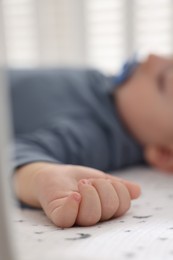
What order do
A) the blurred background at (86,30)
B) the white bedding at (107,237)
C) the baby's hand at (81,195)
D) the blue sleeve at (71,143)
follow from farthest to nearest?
1. the blurred background at (86,30)
2. the blue sleeve at (71,143)
3. the baby's hand at (81,195)
4. the white bedding at (107,237)

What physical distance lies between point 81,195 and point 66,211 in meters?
0.03

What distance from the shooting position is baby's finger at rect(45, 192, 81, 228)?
1.80ft

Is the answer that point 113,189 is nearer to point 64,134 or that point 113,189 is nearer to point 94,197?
point 94,197

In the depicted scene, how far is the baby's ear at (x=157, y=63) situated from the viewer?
3.49 ft

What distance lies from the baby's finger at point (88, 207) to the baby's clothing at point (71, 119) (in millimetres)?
251

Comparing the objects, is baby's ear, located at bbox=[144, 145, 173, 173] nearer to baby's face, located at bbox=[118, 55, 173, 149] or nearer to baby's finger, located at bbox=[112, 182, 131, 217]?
baby's face, located at bbox=[118, 55, 173, 149]

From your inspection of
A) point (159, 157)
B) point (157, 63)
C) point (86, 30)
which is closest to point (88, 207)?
point (159, 157)

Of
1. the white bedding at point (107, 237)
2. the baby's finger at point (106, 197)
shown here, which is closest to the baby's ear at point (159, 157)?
the white bedding at point (107, 237)

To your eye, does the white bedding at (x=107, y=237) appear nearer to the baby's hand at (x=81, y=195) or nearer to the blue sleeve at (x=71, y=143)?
the baby's hand at (x=81, y=195)

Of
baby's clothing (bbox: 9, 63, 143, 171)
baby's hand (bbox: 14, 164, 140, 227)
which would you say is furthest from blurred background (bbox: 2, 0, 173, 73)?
baby's hand (bbox: 14, 164, 140, 227)

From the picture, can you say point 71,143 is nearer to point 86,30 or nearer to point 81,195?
point 81,195

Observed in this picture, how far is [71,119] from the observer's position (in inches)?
39.4

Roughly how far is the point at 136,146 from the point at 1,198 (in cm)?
72

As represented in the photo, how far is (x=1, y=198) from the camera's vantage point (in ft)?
1.07
